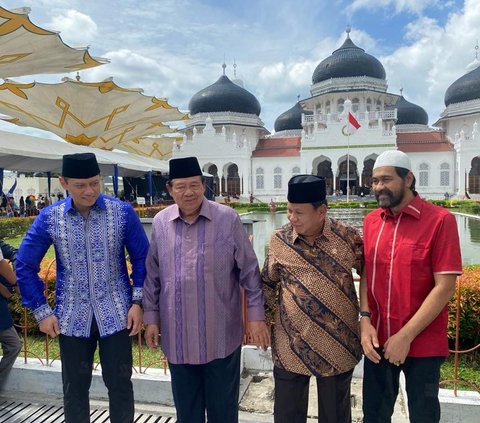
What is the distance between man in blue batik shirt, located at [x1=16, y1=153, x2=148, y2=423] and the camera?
2404 millimetres

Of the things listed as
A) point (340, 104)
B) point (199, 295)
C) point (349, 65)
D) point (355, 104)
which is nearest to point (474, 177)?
point (355, 104)

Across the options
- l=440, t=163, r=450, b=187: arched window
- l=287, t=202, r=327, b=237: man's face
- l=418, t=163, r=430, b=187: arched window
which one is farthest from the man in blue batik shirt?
l=440, t=163, r=450, b=187: arched window

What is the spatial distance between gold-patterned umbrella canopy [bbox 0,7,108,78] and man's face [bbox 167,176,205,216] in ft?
29.5

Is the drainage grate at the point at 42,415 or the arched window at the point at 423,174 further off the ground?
the arched window at the point at 423,174

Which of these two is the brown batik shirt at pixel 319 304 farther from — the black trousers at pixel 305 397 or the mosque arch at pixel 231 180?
the mosque arch at pixel 231 180

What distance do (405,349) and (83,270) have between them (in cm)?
186

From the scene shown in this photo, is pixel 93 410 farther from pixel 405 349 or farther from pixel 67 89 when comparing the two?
pixel 67 89

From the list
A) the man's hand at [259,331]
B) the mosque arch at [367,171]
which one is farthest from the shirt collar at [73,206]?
the mosque arch at [367,171]

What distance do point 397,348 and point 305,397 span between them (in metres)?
0.60

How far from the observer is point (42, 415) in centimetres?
305

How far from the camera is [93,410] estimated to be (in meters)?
3.10

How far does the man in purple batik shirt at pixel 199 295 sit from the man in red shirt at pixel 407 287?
65 cm

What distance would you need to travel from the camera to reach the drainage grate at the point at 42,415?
117 inches

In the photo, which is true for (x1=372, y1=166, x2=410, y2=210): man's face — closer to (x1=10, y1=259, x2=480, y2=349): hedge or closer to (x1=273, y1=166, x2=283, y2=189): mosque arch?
(x1=10, y1=259, x2=480, y2=349): hedge
